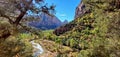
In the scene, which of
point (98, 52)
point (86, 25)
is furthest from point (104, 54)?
point (86, 25)

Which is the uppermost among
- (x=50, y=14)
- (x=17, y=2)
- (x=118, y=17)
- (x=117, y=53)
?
(x=17, y=2)

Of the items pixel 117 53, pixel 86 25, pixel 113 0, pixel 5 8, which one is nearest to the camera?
pixel 5 8

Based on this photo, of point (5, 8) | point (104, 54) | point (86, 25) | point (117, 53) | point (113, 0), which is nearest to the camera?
point (5, 8)

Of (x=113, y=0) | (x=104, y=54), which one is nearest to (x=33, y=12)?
(x=113, y=0)

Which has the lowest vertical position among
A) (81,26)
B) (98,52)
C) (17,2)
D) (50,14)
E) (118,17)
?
(81,26)

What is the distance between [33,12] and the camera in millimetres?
9039

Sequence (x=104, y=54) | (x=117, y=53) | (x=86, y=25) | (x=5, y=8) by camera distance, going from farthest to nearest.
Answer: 1. (x=86, y=25)
2. (x=104, y=54)
3. (x=117, y=53)
4. (x=5, y=8)

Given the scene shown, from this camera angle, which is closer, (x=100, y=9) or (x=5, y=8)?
(x=5, y=8)

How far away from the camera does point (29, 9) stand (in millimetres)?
8891

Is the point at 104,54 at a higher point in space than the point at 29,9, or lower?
lower

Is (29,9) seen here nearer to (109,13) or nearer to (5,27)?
(5,27)

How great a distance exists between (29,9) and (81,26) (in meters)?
119

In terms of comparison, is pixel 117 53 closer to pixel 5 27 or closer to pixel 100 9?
pixel 100 9

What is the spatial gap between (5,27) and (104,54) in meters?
12.0
